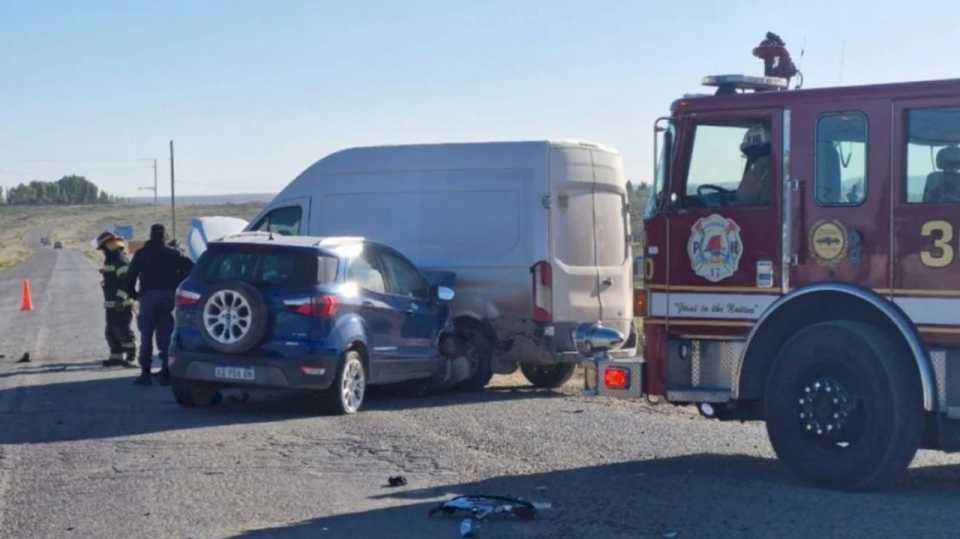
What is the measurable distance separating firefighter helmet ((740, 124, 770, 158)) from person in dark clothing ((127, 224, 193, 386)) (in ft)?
26.8

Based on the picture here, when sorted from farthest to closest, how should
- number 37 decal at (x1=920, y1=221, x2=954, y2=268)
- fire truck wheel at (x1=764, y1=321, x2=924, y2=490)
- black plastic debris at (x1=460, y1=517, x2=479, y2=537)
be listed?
fire truck wheel at (x1=764, y1=321, x2=924, y2=490), number 37 decal at (x1=920, y1=221, x2=954, y2=268), black plastic debris at (x1=460, y1=517, x2=479, y2=537)

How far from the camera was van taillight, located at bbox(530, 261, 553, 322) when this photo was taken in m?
15.4

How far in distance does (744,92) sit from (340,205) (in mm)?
7297

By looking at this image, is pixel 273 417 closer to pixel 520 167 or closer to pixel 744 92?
pixel 520 167

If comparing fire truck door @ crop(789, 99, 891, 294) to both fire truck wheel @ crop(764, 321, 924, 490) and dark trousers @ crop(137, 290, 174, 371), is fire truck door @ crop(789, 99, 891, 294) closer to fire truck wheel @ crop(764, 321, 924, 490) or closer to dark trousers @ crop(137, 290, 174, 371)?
fire truck wheel @ crop(764, 321, 924, 490)

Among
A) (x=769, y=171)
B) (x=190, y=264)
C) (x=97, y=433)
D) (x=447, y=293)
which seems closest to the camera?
(x=769, y=171)

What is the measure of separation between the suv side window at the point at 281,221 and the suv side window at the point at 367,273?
110 inches

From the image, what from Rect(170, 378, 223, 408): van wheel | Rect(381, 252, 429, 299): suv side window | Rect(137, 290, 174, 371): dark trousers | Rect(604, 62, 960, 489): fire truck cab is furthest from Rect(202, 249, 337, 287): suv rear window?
Rect(604, 62, 960, 489): fire truck cab

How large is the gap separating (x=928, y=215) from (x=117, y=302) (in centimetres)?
1220

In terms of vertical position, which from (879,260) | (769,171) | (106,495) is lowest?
(106,495)

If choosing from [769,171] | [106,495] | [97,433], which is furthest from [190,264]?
[769,171]

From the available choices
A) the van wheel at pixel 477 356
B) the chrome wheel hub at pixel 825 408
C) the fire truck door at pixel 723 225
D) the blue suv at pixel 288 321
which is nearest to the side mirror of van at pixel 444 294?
the blue suv at pixel 288 321

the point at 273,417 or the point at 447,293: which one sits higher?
the point at 447,293

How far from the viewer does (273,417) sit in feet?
44.7
